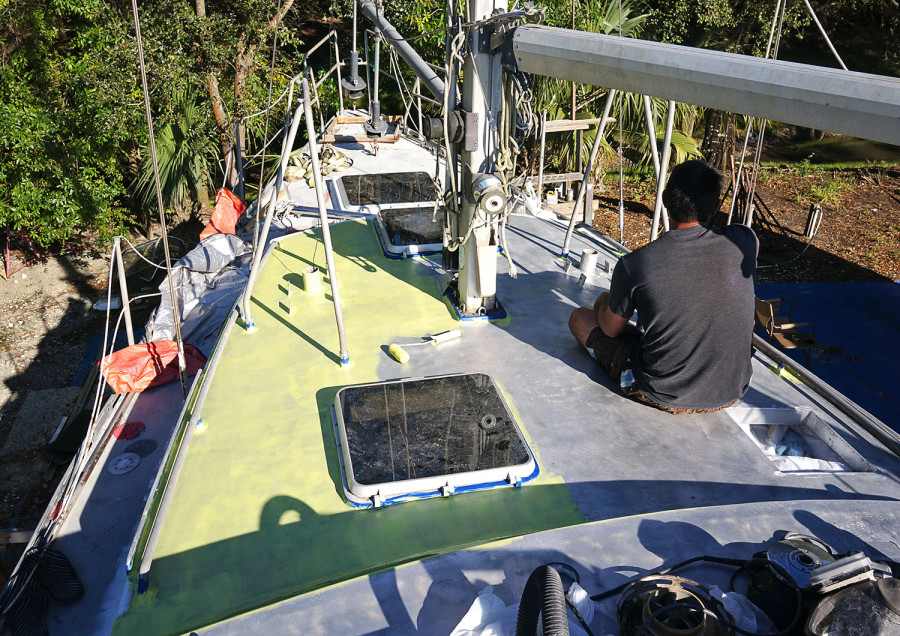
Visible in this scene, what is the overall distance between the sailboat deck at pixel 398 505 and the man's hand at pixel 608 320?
0.38 meters

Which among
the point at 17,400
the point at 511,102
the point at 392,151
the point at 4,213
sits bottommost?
the point at 17,400

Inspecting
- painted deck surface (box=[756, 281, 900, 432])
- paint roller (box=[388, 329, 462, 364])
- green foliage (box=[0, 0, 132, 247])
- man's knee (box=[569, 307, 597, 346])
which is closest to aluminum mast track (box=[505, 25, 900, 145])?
man's knee (box=[569, 307, 597, 346])

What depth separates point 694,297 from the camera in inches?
123

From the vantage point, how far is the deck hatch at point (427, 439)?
2.97 metres

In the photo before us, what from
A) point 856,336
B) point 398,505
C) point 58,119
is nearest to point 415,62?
point 398,505

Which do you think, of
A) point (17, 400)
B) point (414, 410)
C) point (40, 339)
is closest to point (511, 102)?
point (414, 410)

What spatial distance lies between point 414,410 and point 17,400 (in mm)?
7130

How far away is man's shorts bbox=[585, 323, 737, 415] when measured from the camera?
12.0ft

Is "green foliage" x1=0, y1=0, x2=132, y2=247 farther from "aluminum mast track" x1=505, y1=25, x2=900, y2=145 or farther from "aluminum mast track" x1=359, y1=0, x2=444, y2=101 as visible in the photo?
"aluminum mast track" x1=505, y1=25, x2=900, y2=145

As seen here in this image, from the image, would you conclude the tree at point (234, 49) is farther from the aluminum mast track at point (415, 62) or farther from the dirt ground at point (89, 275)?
Answer: the aluminum mast track at point (415, 62)

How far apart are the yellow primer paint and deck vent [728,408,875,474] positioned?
4.04ft

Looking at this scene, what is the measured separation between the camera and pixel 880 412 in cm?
705

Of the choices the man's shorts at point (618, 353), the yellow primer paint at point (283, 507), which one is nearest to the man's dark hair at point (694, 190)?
the man's shorts at point (618, 353)

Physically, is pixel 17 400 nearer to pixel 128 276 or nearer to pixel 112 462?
pixel 128 276
